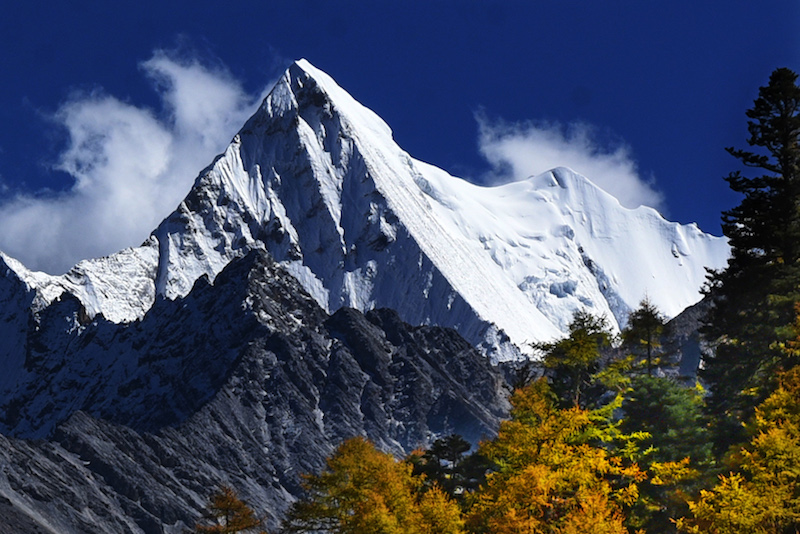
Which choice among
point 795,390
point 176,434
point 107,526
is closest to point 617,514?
point 795,390

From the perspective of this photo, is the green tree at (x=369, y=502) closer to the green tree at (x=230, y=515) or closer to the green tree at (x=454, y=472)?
the green tree at (x=230, y=515)

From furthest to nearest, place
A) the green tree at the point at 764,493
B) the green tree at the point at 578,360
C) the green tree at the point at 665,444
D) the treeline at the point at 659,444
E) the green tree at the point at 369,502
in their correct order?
the green tree at the point at 665,444 < the green tree at the point at 578,360 < the green tree at the point at 369,502 < the treeline at the point at 659,444 < the green tree at the point at 764,493

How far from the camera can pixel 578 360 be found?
46.8 metres

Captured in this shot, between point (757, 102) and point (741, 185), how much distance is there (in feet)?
12.7

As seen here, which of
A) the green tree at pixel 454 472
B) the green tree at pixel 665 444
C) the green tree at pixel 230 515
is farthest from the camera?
the green tree at pixel 454 472

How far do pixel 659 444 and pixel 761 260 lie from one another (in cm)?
958

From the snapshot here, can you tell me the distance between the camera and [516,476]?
121ft

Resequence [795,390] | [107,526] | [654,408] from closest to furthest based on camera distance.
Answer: [795,390] < [654,408] < [107,526]

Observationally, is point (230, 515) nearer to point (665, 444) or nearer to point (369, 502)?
point (369, 502)

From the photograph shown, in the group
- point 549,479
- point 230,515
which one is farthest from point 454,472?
point 549,479

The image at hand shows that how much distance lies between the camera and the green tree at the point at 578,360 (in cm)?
4641

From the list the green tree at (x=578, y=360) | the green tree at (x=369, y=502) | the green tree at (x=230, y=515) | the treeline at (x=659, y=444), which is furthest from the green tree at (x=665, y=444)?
the green tree at (x=230, y=515)

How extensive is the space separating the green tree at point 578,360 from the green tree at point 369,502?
7323mm

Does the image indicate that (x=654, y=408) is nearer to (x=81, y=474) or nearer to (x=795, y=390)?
(x=795, y=390)
